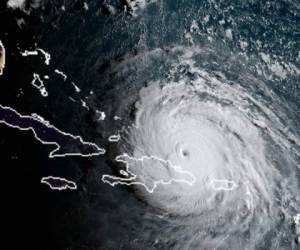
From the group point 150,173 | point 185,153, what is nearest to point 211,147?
point 185,153

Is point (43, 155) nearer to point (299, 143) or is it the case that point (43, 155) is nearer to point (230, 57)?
point (230, 57)

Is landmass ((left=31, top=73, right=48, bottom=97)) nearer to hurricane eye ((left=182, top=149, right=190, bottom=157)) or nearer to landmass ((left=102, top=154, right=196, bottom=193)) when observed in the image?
landmass ((left=102, top=154, right=196, bottom=193))

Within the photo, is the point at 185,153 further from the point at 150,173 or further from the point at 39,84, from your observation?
the point at 39,84

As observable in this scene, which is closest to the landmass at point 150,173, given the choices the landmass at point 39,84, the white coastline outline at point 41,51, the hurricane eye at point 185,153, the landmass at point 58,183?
the hurricane eye at point 185,153

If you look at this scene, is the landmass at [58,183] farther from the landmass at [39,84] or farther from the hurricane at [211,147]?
the landmass at [39,84]

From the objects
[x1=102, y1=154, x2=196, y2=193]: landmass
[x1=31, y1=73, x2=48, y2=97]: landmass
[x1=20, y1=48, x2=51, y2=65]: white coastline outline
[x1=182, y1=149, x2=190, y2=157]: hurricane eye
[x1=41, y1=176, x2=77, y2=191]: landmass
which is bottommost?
[x1=41, y1=176, x2=77, y2=191]: landmass

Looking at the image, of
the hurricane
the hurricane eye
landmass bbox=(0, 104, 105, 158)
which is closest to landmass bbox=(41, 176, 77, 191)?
landmass bbox=(0, 104, 105, 158)
